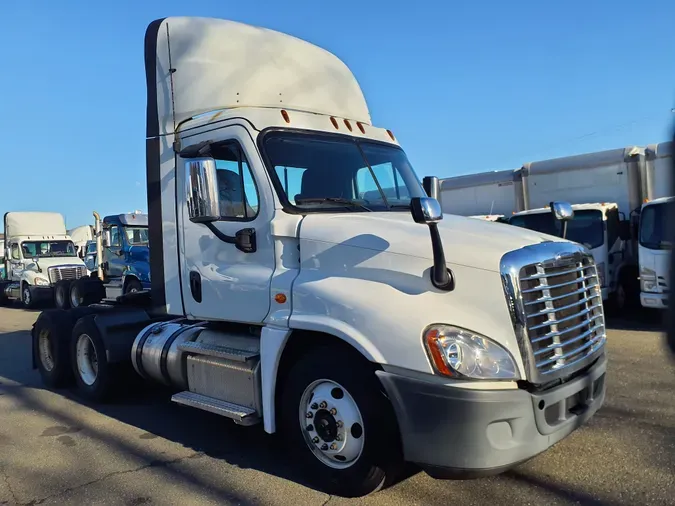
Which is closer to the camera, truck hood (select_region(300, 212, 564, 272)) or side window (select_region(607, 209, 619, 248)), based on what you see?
truck hood (select_region(300, 212, 564, 272))

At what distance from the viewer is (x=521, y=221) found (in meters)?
12.3

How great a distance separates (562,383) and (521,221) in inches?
363

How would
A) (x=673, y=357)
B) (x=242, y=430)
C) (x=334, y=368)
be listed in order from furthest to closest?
1. (x=242, y=430)
2. (x=334, y=368)
3. (x=673, y=357)

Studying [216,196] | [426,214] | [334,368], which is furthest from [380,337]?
[216,196]

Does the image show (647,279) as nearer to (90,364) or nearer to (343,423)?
(343,423)

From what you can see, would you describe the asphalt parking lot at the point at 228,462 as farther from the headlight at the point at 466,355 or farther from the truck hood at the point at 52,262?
the truck hood at the point at 52,262

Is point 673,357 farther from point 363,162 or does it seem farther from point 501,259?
point 363,162

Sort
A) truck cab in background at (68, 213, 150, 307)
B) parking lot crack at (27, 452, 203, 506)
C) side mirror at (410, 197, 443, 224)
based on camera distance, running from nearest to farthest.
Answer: side mirror at (410, 197, 443, 224) < parking lot crack at (27, 452, 203, 506) < truck cab in background at (68, 213, 150, 307)

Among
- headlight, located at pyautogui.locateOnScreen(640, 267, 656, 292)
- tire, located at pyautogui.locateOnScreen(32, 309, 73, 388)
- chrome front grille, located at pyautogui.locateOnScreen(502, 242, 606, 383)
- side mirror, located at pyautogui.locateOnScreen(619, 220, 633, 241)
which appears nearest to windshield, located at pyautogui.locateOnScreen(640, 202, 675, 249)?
headlight, located at pyautogui.locateOnScreen(640, 267, 656, 292)

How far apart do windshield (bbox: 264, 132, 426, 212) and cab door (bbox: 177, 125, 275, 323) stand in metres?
0.19

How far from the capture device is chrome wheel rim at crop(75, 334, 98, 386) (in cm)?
656

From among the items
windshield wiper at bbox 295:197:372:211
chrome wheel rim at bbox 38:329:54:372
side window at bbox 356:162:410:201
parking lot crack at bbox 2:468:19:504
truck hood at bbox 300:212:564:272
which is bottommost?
parking lot crack at bbox 2:468:19:504

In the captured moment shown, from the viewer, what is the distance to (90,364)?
21.7 feet

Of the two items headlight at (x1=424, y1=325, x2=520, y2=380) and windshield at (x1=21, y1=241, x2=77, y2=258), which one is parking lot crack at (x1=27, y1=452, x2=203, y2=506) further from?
windshield at (x1=21, y1=241, x2=77, y2=258)
